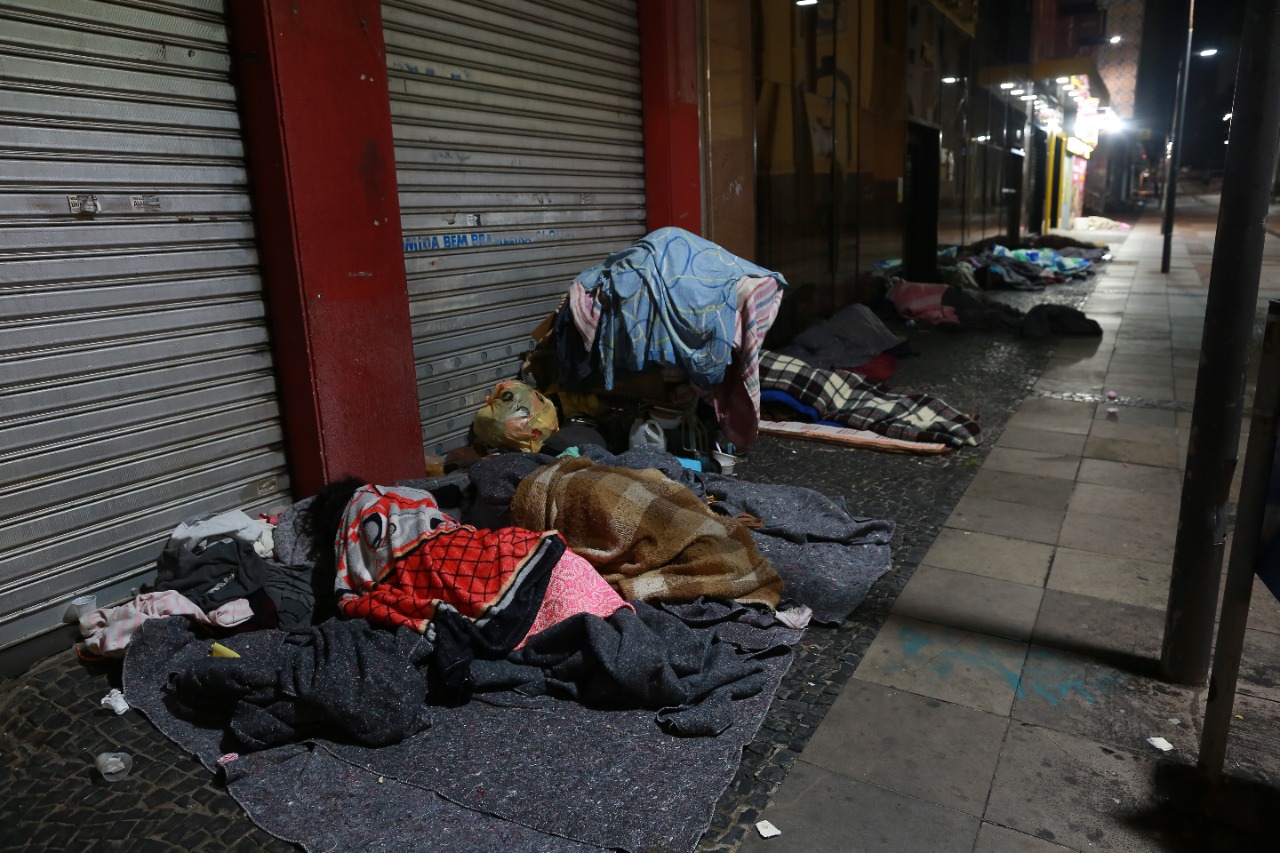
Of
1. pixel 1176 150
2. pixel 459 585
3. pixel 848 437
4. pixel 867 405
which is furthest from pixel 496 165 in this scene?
pixel 1176 150

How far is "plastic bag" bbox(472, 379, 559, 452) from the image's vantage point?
5348mm

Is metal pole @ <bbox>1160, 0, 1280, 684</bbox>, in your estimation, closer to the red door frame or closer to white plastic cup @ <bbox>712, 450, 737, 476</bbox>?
white plastic cup @ <bbox>712, 450, 737, 476</bbox>

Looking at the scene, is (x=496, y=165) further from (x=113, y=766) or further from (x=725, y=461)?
(x=113, y=766)

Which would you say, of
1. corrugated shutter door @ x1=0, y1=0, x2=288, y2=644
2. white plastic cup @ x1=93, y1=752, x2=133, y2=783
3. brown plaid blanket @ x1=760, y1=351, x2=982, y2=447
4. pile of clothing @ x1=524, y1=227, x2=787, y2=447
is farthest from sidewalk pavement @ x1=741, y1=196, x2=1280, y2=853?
corrugated shutter door @ x1=0, y1=0, x2=288, y2=644

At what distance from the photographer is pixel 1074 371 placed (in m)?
8.40

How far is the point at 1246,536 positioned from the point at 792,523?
219cm

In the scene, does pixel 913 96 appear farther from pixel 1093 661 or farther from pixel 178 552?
pixel 178 552

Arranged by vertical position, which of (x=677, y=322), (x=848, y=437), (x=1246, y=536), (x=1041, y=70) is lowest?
(x=848, y=437)

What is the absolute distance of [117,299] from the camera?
370cm

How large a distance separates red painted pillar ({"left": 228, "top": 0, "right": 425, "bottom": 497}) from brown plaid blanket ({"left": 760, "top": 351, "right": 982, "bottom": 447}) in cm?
318

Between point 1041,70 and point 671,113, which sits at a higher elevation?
point 1041,70

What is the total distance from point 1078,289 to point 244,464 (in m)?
14.7

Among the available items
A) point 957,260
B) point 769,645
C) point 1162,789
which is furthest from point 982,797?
point 957,260

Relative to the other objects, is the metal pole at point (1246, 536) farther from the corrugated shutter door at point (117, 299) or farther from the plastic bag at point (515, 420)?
the corrugated shutter door at point (117, 299)
